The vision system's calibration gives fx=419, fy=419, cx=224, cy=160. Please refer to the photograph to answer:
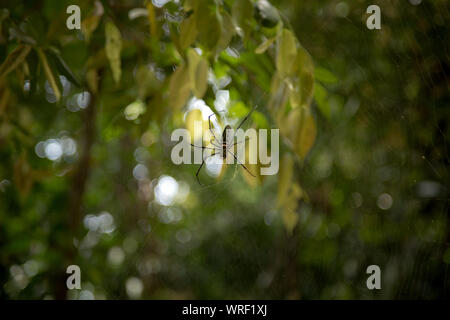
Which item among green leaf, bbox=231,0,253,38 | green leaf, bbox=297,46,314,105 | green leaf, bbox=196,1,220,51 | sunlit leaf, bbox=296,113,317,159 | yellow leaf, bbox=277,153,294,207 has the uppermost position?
green leaf, bbox=231,0,253,38

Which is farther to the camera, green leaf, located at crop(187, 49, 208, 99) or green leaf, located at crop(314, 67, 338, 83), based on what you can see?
green leaf, located at crop(314, 67, 338, 83)

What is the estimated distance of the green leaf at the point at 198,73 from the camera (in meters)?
0.38

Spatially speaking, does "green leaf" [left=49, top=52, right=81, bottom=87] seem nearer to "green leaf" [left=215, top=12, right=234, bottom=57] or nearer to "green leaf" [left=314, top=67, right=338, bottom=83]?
"green leaf" [left=215, top=12, right=234, bottom=57]

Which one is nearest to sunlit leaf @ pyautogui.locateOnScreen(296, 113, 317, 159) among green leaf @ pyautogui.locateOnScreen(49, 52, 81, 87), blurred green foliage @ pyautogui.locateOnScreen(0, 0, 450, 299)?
blurred green foliage @ pyautogui.locateOnScreen(0, 0, 450, 299)

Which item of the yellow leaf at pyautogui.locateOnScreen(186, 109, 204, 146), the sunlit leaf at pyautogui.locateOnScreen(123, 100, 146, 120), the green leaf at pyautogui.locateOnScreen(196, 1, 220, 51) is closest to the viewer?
the green leaf at pyautogui.locateOnScreen(196, 1, 220, 51)

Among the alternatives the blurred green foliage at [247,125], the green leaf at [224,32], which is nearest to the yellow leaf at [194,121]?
the blurred green foliage at [247,125]

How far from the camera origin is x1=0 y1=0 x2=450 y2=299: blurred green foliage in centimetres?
43

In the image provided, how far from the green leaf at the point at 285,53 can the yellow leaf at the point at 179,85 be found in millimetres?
97

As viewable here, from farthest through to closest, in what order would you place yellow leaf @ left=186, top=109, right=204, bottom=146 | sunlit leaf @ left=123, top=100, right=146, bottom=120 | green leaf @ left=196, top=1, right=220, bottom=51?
1. sunlit leaf @ left=123, top=100, right=146, bottom=120
2. yellow leaf @ left=186, top=109, right=204, bottom=146
3. green leaf @ left=196, top=1, right=220, bottom=51

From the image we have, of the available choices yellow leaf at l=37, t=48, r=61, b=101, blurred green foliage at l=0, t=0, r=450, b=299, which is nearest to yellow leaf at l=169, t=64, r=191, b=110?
blurred green foliage at l=0, t=0, r=450, b=299

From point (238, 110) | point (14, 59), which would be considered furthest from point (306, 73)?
point (14, 59)

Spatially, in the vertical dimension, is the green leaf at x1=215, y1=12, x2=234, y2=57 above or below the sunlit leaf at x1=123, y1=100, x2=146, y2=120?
above

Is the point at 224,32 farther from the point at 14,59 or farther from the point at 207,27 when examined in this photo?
the point at 14,59

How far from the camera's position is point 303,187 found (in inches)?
31.4
